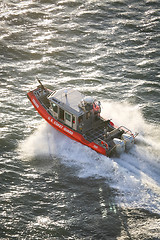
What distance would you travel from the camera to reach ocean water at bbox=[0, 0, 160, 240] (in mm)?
15109

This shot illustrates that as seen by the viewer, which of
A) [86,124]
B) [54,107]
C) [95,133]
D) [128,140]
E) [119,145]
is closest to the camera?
[119,145]

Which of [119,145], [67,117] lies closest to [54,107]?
[67,117]

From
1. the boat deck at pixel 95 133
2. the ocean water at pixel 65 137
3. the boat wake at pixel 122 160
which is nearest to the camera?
the ocean water at pixel 65 137

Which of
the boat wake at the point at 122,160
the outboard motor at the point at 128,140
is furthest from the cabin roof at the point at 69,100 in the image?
the outboard motor at the point at 128,140

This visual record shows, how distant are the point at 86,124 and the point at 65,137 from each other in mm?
1728

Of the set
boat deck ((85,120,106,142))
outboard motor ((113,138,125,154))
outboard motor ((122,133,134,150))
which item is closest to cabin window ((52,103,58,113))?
boat deck ((85,120,106,142))

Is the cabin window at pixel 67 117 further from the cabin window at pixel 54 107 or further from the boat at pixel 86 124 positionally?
the cabin window at pixel 54 107

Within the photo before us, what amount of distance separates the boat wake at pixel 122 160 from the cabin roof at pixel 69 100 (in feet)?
6.82

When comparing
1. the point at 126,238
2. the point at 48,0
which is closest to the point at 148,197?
the point at 126,238

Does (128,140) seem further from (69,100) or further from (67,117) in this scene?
(69,100)

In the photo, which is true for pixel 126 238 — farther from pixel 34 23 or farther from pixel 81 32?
pixel 34 23

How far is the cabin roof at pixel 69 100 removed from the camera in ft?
60.2

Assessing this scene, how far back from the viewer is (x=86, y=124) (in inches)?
745

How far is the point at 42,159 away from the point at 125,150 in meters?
5.00
